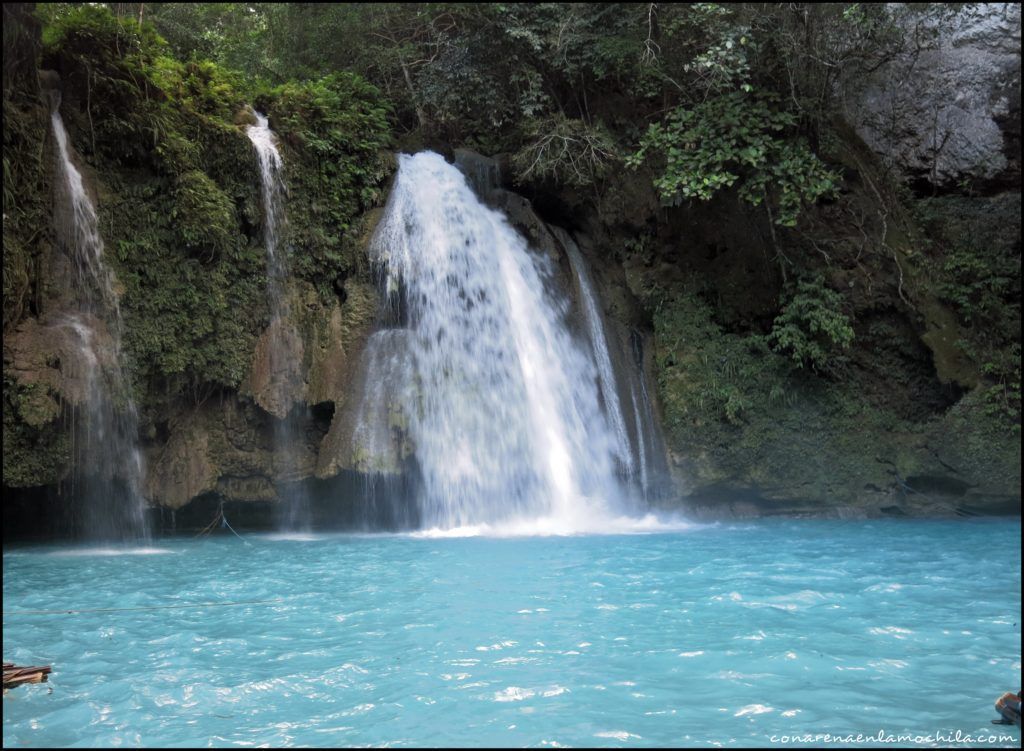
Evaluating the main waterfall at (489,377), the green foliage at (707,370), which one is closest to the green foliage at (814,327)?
the green foliage at (707,370)

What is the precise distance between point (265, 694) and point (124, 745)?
76 cm

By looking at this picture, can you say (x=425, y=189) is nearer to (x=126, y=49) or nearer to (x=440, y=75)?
(x=440, y=75)

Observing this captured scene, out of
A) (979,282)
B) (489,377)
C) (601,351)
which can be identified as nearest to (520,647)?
(489,377)

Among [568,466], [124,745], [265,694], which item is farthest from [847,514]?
[124,745]

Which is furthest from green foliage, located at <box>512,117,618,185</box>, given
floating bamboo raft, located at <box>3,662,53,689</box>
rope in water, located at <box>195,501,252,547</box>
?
floating bamboo raft, located at <box>3,662,53,689</box>

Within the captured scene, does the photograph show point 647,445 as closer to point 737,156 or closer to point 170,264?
point 737,156

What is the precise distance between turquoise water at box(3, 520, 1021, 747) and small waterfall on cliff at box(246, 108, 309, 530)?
7.47 ft

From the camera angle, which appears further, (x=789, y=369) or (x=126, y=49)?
(x=789, y=369)

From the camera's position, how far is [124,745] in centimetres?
352

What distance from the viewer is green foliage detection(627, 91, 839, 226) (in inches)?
433

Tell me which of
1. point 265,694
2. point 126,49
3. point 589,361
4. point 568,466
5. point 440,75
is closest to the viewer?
point 265,694

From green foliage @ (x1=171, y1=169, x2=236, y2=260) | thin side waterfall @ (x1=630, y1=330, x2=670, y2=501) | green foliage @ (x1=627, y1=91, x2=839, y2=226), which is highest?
green foliage @ (x1=627, y1=91, x2=839, y2=226)

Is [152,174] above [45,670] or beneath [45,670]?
above

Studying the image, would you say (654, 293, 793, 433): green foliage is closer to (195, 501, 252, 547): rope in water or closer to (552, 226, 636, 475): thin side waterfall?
(552, 226, 636, 475): thin side waterfall
